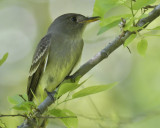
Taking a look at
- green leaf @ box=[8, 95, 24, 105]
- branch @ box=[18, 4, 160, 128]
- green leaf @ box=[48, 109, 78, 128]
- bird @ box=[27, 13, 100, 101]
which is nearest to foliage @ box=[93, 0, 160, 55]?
branch @ box=[18, 4, 160, 128]

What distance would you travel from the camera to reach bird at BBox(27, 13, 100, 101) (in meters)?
4.07

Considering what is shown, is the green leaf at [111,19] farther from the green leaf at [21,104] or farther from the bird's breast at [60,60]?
the bird's breast at [60,60]

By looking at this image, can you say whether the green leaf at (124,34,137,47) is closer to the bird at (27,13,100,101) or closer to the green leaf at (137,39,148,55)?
the green leaf at (137,39,148,55)

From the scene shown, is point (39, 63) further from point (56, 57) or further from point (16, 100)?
point (16, 100)

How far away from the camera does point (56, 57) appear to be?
4082 millimetres

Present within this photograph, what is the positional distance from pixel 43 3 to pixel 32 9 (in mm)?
407

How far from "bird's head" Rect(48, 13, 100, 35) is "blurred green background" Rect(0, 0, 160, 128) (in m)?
0.28

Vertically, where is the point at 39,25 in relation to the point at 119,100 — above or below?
above

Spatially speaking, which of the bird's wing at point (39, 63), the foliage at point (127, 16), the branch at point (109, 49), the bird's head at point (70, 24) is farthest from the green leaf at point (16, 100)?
the bird's head at point (70, 24)

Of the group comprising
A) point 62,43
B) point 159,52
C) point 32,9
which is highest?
point 62,43

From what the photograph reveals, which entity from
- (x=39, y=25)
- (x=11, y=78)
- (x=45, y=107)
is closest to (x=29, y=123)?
(x=45, y=107)

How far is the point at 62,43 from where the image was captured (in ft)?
13.7

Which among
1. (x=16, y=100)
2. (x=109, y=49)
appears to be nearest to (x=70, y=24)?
(x=109, y=49)

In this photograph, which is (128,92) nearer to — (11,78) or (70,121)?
(11,78)
